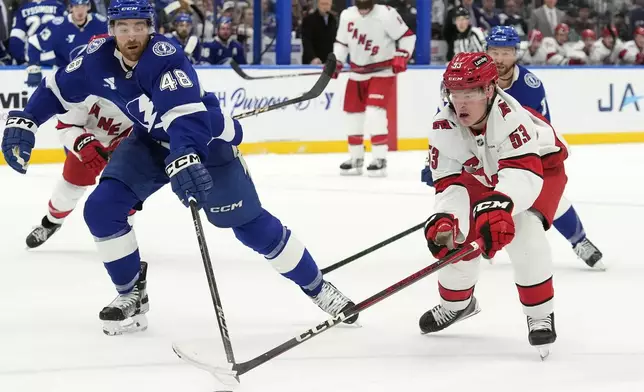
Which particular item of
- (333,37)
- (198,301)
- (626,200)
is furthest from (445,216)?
(333,37)

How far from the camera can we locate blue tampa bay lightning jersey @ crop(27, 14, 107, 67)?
7.02 metres

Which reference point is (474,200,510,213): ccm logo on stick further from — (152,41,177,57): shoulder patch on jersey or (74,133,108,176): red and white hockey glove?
(74,133,108,176): red and white hockey glove

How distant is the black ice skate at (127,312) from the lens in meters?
3.11

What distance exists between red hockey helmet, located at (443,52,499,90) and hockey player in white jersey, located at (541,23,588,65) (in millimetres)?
7209

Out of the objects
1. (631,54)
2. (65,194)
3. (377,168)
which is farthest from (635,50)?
(65,194)

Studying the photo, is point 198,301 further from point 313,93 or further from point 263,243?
point 313,93

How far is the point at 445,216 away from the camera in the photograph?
2799mm

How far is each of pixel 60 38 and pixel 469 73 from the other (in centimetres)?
506

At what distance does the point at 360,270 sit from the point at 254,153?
167 inches

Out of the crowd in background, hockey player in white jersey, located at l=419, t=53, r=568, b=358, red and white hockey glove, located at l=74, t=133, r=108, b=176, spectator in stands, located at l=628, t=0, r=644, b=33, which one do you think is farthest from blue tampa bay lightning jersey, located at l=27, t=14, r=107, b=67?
spectator in stands, located at l=628, t=0, r=644, b=33

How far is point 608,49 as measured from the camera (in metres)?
10.0

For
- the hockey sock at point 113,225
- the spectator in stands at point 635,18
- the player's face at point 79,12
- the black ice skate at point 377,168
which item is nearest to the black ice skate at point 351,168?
the black ice skate at point 377,168

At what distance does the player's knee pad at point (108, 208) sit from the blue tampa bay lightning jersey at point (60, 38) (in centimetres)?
409

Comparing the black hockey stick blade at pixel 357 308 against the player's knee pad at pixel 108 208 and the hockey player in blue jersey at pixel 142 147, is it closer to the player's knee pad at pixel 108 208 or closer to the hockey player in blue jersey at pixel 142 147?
the hockey player in blue jersey at pixel 142 147
